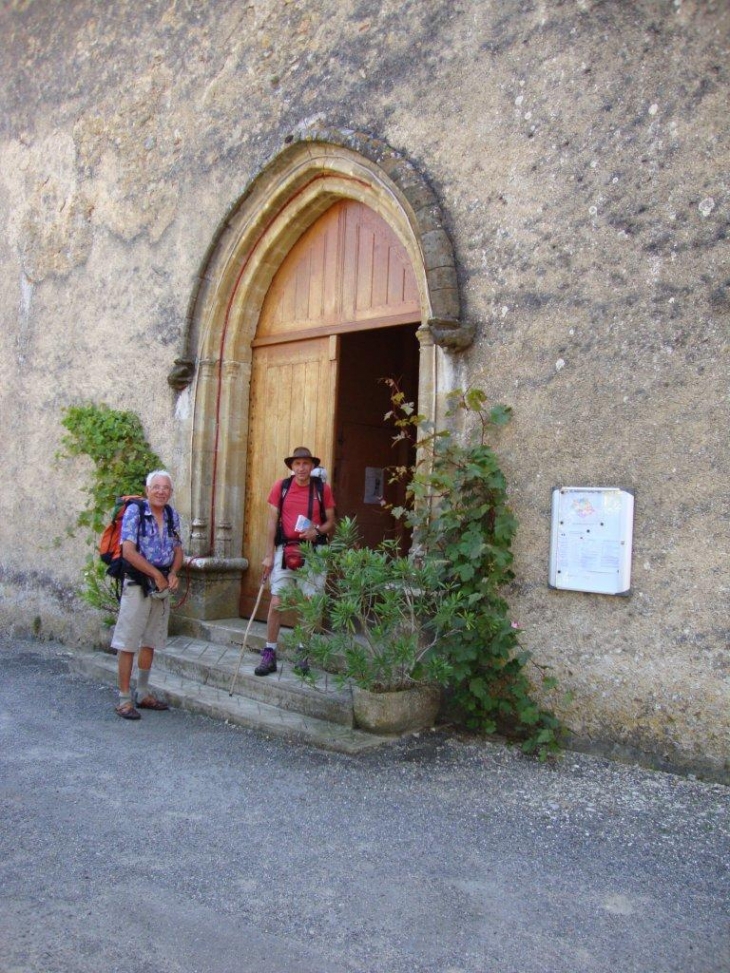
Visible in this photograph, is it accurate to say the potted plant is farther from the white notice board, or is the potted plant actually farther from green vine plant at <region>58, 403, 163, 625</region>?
green vine plant at <region>58, 403, 163, 625</region>

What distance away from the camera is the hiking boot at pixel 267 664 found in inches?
213

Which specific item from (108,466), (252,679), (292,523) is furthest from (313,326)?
(252,679)

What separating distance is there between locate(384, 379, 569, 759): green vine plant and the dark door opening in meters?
1.80

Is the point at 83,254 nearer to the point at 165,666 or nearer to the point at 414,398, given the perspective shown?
the point at 414,398

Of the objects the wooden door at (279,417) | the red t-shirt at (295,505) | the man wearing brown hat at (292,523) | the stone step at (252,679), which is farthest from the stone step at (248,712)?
the wooden door at (279,417)

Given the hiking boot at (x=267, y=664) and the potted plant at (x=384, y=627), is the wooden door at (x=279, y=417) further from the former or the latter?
the potted plant at (x=384, y=627)

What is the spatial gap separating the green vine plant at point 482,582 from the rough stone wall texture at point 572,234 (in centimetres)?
14

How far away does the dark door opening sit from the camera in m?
6.96

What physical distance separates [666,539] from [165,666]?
354 centimetres

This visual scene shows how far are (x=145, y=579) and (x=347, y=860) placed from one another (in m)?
2.43

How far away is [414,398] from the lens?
889 cm

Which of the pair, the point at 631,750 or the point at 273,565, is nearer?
the point at 631,750

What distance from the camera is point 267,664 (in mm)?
5422

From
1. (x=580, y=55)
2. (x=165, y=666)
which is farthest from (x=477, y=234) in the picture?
(x=165, y=666)
